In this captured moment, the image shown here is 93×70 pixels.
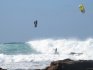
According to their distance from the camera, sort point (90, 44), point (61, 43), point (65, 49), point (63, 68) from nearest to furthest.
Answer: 1. point (63, 68)
2. point (90, 44)
3. point (65, 49)
4. point (61, 43)

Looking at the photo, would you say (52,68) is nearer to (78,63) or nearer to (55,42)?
(78,63)

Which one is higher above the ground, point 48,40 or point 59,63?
point 48,40

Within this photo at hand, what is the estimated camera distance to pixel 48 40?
3105 inches

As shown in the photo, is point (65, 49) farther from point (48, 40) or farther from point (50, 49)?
point (48, 40)

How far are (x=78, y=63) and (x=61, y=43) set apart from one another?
59.4 m

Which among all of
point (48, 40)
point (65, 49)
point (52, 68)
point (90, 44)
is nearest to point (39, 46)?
point (48, 40)

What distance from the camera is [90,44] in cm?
6328

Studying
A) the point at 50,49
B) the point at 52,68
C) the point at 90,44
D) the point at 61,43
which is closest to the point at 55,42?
the point at 61,43

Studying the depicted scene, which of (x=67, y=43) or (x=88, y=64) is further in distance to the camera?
(x=67, y=43)

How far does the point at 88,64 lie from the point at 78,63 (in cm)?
43

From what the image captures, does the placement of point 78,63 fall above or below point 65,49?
below

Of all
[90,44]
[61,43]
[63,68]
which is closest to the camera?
[63,68]

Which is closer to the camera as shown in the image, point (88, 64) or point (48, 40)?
point (88, 64)

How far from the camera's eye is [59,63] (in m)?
15.6
